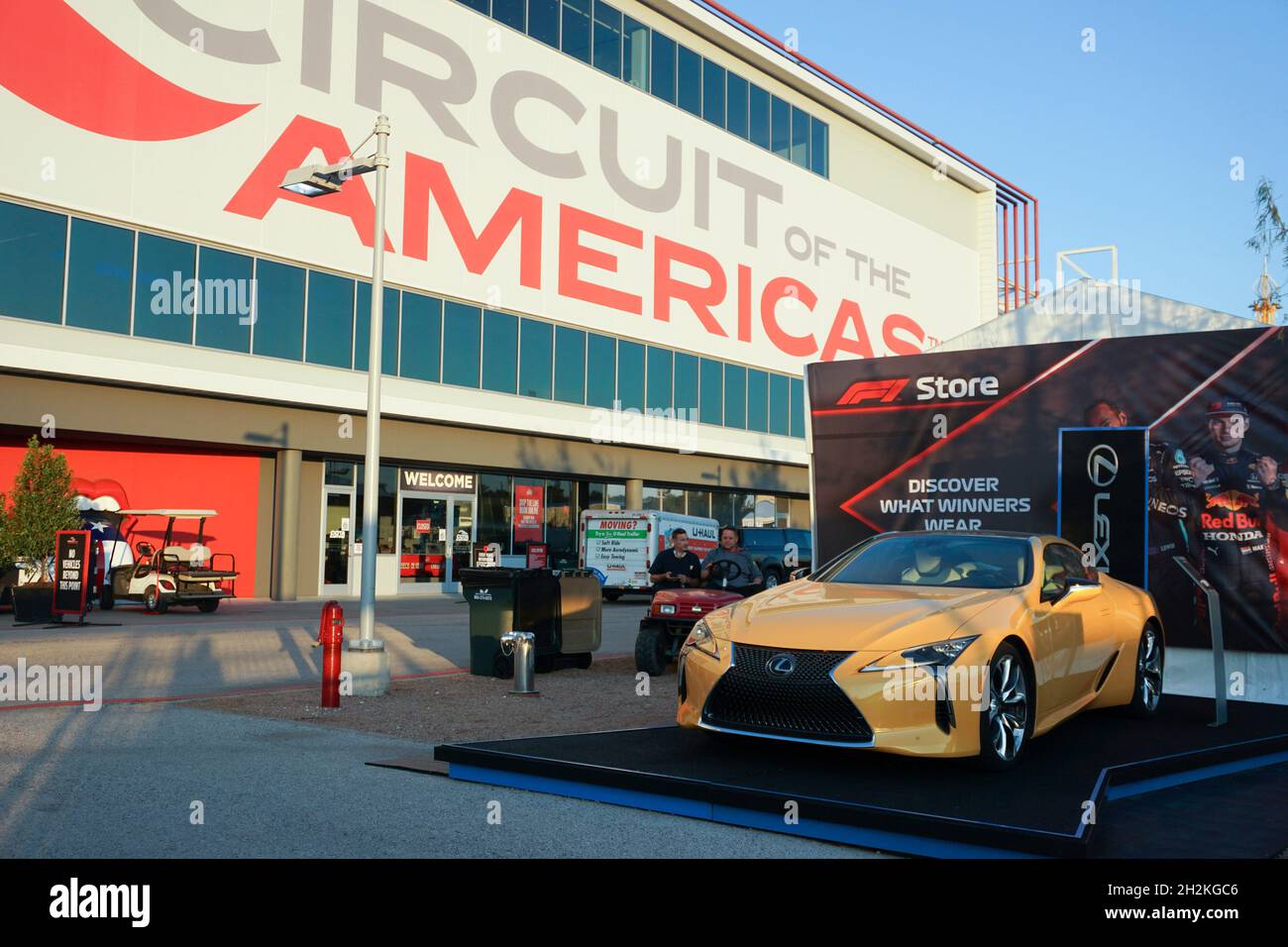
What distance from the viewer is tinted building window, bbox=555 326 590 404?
32.9 m

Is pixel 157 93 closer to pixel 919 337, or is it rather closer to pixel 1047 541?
pixel 1047 541

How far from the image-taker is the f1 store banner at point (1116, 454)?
10.3 meters

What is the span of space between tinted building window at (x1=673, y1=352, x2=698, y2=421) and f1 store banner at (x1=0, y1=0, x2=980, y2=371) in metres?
0.65

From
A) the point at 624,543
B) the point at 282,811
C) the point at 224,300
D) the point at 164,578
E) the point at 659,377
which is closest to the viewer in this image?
the point at 282,811

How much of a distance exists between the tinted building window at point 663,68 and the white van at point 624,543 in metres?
15.1

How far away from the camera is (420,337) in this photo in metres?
29.3

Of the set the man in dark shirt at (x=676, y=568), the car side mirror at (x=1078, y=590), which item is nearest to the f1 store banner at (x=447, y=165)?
the man in dark shirt at (x=676, y=568)

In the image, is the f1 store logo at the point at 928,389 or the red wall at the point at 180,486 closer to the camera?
the f1 store logo at the point at 928,389

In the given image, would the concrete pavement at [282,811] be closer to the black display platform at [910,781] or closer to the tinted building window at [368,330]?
the black display platform at [910,781]

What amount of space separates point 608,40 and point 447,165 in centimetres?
841

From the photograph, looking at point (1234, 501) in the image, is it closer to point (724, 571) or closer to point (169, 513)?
point (724, 571)

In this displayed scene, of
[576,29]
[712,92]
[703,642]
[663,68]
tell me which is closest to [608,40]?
[576,29]

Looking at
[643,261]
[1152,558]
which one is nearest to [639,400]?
[643,261]

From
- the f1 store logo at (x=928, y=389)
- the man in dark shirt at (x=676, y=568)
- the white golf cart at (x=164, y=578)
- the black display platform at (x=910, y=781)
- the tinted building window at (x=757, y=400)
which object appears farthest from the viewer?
the tinted building window at (x=757, y=400)
